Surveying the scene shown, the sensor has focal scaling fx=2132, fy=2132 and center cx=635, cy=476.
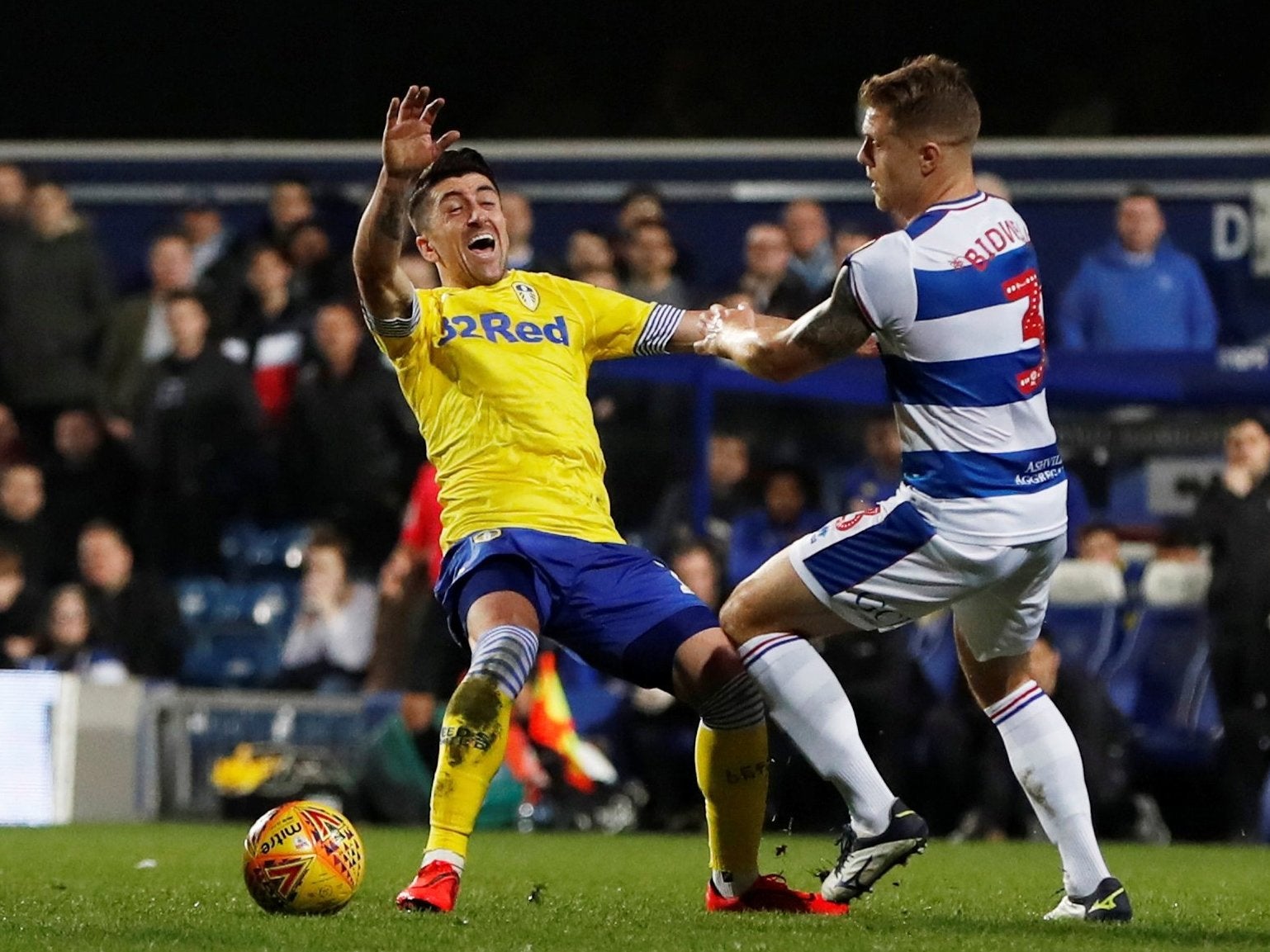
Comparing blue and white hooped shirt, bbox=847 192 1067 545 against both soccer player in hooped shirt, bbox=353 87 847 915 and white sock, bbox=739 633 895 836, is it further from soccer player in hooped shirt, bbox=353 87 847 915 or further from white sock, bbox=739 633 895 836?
soccer player in hooped shirt, bbox=353 87 847 915

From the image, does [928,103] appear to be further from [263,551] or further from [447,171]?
[263,551]

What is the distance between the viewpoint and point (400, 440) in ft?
41.4

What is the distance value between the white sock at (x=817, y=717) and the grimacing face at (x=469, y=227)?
142 centimetres

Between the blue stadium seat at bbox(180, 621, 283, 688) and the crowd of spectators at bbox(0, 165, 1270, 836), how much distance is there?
Answer: 166mm

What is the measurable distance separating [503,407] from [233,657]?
721 centimetres

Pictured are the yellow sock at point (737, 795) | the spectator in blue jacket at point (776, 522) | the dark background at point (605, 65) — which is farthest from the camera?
the dark background at point (605, 65)

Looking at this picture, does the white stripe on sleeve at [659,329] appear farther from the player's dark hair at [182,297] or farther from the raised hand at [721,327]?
the player's dark hair at [182,297]

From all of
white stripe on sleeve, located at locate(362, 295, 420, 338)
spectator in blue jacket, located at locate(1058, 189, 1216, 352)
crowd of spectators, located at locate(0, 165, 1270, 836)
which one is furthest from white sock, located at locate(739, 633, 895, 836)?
spectator in blue jacket, located at locate(1058, 189, 1216, 352)

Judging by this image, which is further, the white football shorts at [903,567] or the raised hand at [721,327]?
the raised hand at [721,327]

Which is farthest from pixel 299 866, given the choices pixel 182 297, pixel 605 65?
→ pixel 605 65

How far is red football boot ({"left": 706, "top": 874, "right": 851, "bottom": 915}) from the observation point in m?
5.63

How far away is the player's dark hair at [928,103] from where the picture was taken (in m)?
5.37

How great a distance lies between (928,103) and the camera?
5.37 m

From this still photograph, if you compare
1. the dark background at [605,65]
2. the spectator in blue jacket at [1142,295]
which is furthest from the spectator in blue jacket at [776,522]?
the dark background at [605,65]
